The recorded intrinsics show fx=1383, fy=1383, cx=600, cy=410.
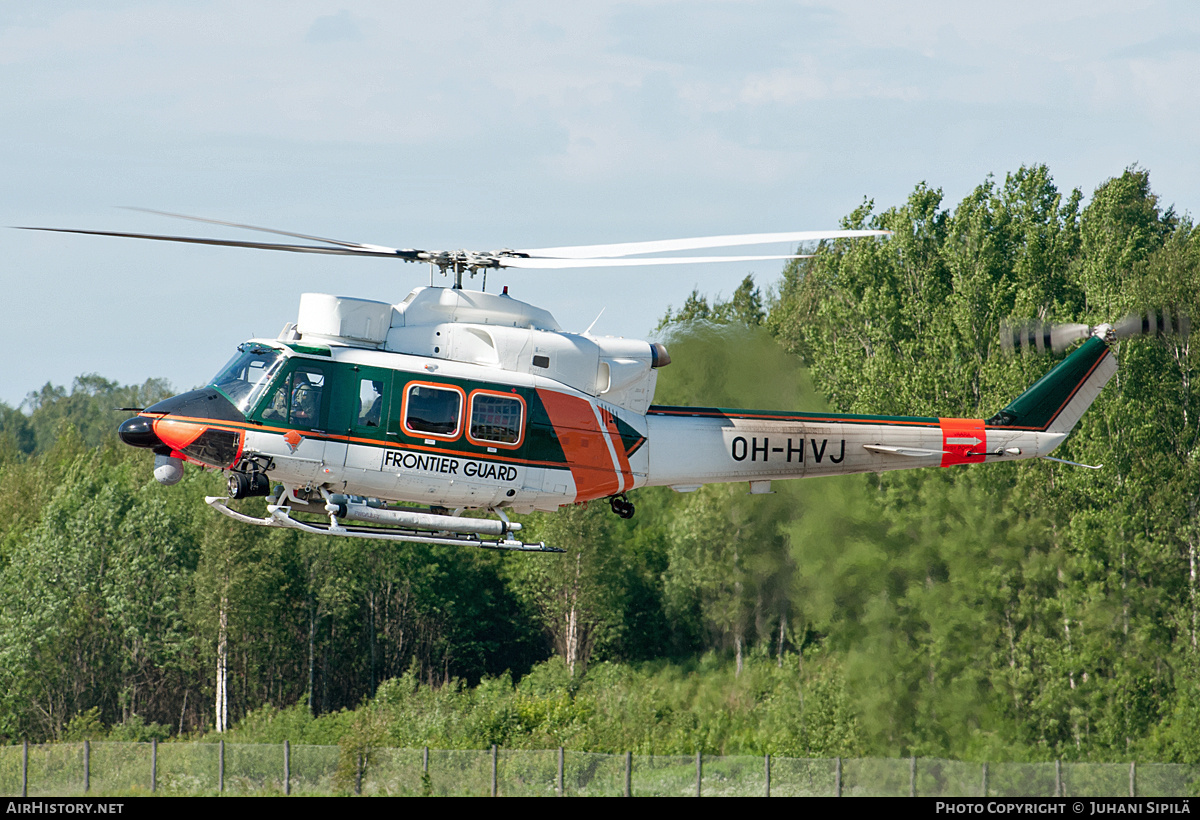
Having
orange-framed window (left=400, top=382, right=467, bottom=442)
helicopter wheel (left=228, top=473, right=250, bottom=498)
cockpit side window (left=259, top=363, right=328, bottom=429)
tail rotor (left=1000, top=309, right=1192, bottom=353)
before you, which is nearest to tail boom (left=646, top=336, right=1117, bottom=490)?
tail rotor (left=1000, top=309, right=1192, bottom=353)

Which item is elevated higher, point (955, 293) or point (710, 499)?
point (955, 293)

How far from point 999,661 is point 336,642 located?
23.0m

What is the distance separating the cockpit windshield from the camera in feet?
54.4

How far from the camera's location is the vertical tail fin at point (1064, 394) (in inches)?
810

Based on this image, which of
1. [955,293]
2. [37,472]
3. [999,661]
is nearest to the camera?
[999,661]

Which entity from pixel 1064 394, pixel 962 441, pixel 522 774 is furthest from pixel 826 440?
pixel 522 774

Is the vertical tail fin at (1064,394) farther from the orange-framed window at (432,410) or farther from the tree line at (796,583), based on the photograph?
the orange-framed window at (432,410)

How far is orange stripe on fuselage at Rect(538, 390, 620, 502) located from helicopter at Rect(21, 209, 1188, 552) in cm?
2

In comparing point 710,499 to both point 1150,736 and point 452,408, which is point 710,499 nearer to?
point 1150,736

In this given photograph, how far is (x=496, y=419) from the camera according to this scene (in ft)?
56.5

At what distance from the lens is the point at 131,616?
134ft

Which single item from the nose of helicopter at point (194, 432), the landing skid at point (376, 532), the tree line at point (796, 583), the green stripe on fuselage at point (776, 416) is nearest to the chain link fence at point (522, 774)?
the tree line at point (796, 583)

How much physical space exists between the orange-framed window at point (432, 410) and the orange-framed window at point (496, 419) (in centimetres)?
18
